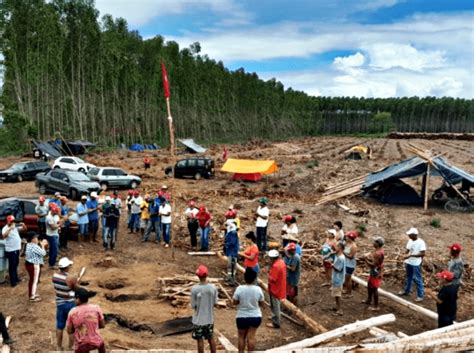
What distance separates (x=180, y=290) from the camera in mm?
11438

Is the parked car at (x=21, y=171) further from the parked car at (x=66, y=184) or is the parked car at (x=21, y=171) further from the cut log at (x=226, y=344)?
the cut log at (x=226, y=344)

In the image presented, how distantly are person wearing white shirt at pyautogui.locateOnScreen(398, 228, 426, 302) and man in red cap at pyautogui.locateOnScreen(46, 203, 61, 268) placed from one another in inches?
347

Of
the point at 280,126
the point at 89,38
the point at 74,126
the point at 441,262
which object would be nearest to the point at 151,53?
the point at 89,38

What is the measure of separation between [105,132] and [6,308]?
5821cm

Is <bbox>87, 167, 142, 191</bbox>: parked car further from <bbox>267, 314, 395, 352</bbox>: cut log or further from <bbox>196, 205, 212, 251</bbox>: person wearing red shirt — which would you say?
<bbox>267, 314, 395, 352</bbox>: cut log

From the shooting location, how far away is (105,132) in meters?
66.2

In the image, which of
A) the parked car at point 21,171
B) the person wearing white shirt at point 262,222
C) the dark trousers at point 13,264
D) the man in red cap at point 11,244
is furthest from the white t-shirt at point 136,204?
the parked car at point 21,171

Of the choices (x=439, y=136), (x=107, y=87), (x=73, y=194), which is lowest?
(x=73, y=194)

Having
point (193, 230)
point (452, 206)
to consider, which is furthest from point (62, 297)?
point (452, 206)

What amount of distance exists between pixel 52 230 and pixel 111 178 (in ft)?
51.1

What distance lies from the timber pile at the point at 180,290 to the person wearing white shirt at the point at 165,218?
3651 mm

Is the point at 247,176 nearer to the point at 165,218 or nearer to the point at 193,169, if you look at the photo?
the point at 193,169

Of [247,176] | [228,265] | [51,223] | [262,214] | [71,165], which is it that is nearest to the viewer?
[51,223]

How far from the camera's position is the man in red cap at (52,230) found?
1264 cm
